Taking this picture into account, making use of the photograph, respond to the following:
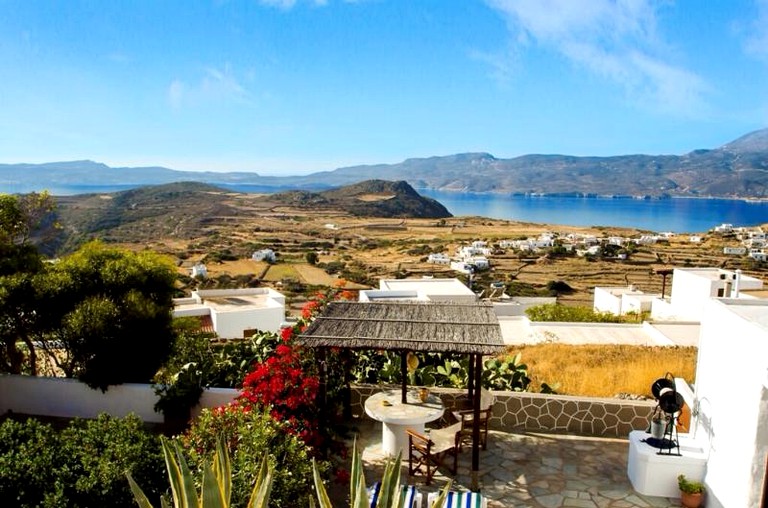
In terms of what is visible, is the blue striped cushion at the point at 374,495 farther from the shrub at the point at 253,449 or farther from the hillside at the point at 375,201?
the hillside at the point at 375,201

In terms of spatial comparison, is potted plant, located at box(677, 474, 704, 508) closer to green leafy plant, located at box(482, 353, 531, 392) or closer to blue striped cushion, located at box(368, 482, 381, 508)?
green leafy plant, located at box(482, 353, 531, 392)

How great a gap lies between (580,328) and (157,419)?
1549cm

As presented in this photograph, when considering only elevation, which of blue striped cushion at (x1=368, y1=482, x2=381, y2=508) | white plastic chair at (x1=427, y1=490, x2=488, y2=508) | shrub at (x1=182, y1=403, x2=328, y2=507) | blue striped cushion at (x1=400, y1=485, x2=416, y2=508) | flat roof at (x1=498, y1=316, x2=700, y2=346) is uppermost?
shrub at (x1=182, y1=403, x2=328, y2=507)

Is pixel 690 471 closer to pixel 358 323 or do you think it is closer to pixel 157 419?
Result: pixel 358 323

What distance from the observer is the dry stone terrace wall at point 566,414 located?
7.52 m

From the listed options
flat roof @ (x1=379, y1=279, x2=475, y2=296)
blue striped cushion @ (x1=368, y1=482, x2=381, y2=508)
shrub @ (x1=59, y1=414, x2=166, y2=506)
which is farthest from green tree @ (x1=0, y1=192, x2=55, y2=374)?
flat roof @ (x1=379, y1=279, x2=475, y2=296)

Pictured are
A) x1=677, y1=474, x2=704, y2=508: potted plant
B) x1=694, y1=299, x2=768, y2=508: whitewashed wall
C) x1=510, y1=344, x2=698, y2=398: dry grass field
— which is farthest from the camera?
x1=510, y1=344, x2=698, y2=398: dry grass field

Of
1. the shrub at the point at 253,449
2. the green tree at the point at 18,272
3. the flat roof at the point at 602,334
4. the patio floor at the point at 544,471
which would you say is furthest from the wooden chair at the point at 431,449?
the flat roof at the point at 602,334

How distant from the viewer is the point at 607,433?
7.53 metres

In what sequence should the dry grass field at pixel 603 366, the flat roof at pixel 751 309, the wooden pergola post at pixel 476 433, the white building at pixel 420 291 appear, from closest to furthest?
1. the flat roof at pixel 751 309
2. the wooden pergola post at pixel 476 433
3. the dry grass field at pixel 603 366
4. the white building at pixel 420 291

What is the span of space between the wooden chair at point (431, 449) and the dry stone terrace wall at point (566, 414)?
0.84 metres

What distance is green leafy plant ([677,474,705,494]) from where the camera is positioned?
18.7ft

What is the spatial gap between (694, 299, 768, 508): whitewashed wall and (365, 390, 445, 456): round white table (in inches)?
113

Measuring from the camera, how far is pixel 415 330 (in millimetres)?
6602
